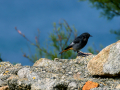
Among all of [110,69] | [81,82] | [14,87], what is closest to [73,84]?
[81,82]

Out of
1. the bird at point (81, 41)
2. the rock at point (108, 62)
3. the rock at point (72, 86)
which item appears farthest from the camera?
the bird at point (81, 41)

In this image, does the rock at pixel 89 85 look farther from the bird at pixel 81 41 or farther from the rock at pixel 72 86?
the bird at pixel 81 41

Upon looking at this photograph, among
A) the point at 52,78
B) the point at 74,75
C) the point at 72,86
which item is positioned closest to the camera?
the point at 72,86

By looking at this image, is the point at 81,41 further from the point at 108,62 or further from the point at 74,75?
the point at 108,62

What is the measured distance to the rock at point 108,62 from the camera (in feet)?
8.54

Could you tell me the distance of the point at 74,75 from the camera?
121 inches

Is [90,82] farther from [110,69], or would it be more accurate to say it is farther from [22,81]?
[22,81]

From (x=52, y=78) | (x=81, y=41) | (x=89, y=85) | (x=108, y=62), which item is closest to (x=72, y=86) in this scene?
(x=89, y=85)

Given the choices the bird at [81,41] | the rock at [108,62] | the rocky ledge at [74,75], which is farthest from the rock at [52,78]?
the bird at [81,41]

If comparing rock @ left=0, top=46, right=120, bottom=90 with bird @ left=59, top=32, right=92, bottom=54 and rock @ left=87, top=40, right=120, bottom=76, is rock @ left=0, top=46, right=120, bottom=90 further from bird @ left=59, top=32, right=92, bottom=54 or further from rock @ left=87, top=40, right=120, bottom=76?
bird @ left=59, top=32, right=92, bottom=54

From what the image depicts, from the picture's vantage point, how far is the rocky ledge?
2.38m

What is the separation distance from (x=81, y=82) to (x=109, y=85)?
421 mm

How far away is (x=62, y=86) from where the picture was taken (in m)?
2.37

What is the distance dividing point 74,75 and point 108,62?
0.68 meters
